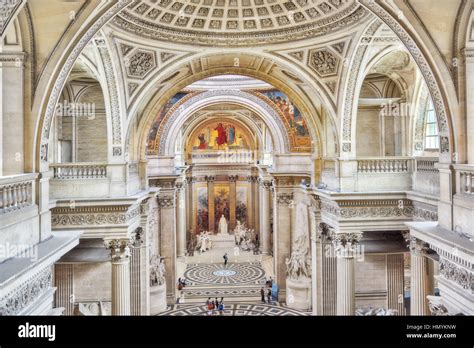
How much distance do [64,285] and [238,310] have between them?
903 cm

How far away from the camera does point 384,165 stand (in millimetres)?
14531

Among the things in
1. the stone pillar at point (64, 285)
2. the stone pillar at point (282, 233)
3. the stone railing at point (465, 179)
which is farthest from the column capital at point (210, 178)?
the stone railing at point (465, 179)

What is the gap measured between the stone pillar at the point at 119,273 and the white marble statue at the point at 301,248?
32.9 feet

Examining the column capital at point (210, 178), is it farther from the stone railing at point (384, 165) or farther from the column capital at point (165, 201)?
the stone railing at point (384, 165)

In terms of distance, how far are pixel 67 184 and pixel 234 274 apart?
17.5 meters

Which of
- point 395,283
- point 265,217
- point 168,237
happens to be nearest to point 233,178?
point 265,217

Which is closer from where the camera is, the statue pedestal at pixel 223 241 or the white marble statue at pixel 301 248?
the white marble statue at pixel 301 248

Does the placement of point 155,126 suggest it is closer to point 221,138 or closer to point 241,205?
point 221,138

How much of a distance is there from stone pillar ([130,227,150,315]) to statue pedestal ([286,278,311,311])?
8067 millimetres

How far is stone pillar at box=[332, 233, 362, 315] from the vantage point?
14266mm

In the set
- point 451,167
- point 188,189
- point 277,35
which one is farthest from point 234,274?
point 451,167

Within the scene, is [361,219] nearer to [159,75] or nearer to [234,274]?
[159,75]

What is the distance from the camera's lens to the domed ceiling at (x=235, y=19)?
12516 mm

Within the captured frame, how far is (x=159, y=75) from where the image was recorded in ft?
49.8
